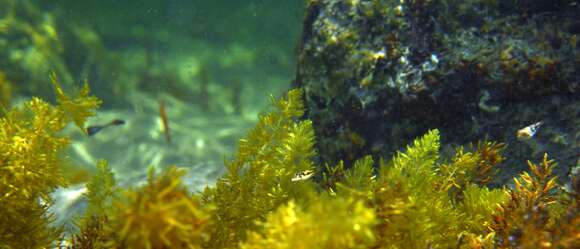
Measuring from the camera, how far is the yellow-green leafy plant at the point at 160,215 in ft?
4.87

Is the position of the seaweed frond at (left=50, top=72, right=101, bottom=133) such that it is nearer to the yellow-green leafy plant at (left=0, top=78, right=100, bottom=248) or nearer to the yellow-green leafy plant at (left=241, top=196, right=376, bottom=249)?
the yellow-green leafy plant at (left=0, top=78, right=100, bottom=248)

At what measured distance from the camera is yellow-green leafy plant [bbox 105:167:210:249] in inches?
58.4

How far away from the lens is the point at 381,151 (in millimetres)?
3777

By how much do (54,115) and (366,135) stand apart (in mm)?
2417

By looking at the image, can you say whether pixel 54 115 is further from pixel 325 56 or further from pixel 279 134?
pixel 325 56

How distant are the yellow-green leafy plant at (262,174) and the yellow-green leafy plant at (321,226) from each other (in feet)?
2.67

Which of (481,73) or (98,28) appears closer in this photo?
(481,73)

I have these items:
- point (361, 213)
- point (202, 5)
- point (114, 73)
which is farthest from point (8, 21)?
point (361, 213)

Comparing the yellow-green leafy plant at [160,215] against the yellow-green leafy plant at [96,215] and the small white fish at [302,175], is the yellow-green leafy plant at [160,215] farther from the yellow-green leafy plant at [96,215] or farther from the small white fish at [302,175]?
the small white fish at [302,175]

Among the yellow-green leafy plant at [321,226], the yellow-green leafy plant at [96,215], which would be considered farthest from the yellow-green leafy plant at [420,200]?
the yellow-green leafy plant at [96,215]

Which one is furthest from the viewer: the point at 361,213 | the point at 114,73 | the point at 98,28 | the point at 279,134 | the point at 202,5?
the point at 202,5

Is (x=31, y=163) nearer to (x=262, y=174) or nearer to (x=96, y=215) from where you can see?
(x=96, y=215)

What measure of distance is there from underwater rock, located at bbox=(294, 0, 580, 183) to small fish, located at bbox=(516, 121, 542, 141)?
0.04m

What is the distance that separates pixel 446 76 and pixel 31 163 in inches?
114
